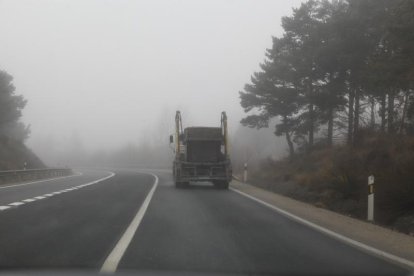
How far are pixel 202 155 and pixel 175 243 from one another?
19.7 metres

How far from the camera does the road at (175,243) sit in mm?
8367

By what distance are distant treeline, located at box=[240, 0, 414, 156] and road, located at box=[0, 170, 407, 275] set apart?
31.4ft

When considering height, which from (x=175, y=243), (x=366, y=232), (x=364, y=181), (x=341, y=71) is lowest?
(x=366, y=232)

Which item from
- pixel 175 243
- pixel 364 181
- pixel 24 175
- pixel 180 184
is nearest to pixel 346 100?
pixel 180 184

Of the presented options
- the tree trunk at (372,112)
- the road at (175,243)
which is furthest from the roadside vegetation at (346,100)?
the road at (175,243)

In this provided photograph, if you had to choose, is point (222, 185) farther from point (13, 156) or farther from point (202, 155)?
point (13, 156)

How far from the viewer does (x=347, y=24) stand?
104ft

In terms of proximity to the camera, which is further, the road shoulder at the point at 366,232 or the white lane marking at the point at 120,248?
the road shoulder at the point at 366,232

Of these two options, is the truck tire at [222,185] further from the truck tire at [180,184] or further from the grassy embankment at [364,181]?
the grassy embankment at [364,181]

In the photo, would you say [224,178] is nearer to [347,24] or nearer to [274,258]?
[347,24]

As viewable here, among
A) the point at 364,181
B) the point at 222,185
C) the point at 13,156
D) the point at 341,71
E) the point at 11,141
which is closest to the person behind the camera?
the point at 364,181

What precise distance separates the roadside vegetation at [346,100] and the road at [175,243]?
4.01m

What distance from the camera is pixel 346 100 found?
34.8 m

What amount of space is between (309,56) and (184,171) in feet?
38.2
